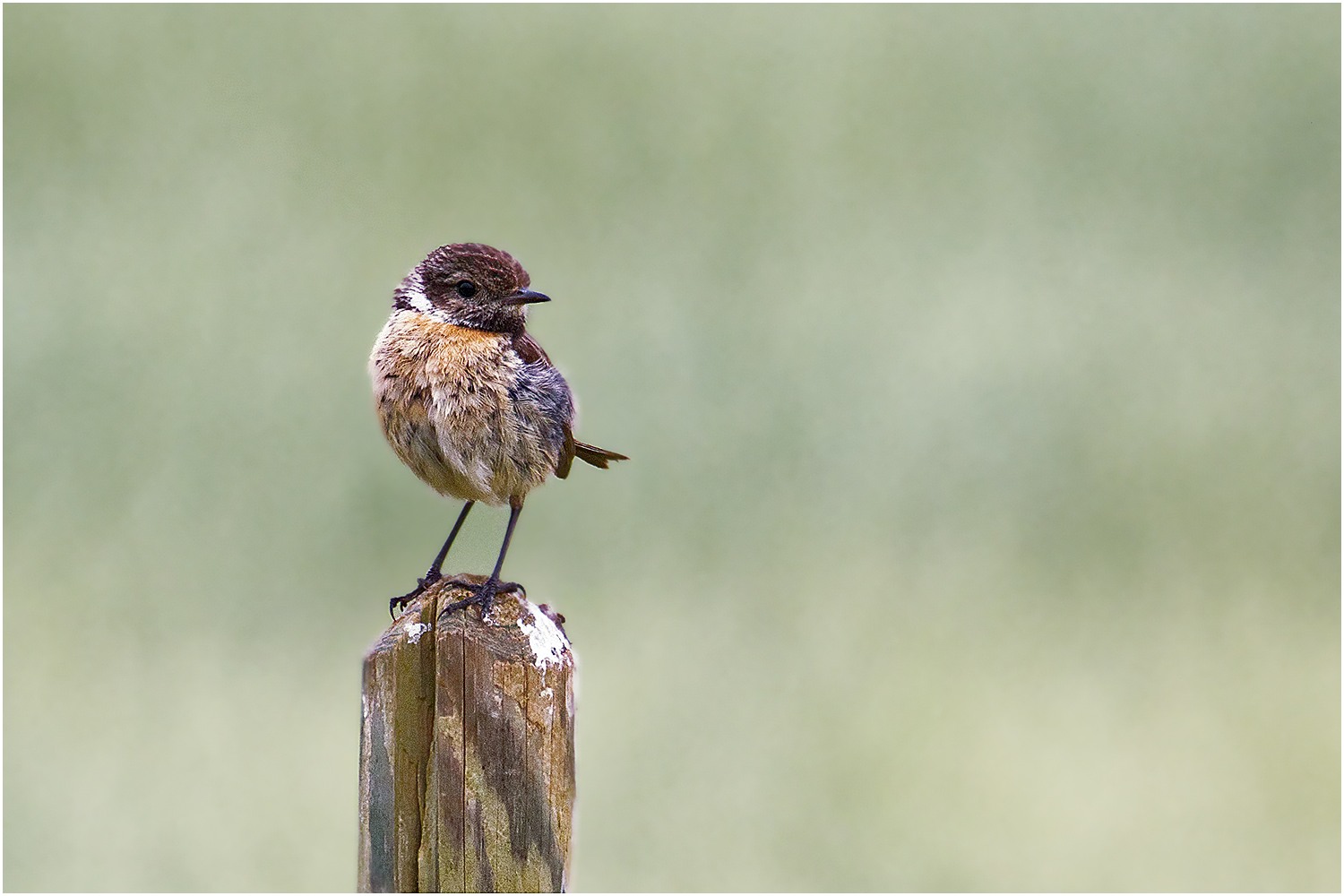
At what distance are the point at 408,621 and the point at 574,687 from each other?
384 mm

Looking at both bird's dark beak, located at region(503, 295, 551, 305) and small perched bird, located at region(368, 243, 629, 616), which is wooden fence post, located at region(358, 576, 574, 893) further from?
bird's dark beak, located at region(503, 295, 551, 305)

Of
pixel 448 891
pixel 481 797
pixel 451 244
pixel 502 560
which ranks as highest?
pixel 451 244

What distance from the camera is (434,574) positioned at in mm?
3047

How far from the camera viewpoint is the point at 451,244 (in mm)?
2848

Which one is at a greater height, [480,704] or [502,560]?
[502,560]

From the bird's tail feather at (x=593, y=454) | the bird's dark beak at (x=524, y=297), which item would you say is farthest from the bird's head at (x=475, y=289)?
the bird's tail feather at (x=593, y=454)

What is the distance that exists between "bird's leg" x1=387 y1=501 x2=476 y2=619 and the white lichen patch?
51 cm

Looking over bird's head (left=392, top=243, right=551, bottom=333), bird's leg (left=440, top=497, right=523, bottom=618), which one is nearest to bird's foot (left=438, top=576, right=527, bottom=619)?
bird's leg (left=440, top=497, right=523, bottom=618)

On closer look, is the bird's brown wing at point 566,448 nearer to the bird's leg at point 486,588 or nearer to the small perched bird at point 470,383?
the small perched bird at point 470,383

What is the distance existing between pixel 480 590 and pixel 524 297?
0.75 meters

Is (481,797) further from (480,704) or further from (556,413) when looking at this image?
(556,413)

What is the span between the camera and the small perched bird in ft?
9.17

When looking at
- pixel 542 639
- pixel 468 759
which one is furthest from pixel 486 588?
pixel 468 759

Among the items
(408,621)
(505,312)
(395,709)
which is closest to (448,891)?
(395,709)
